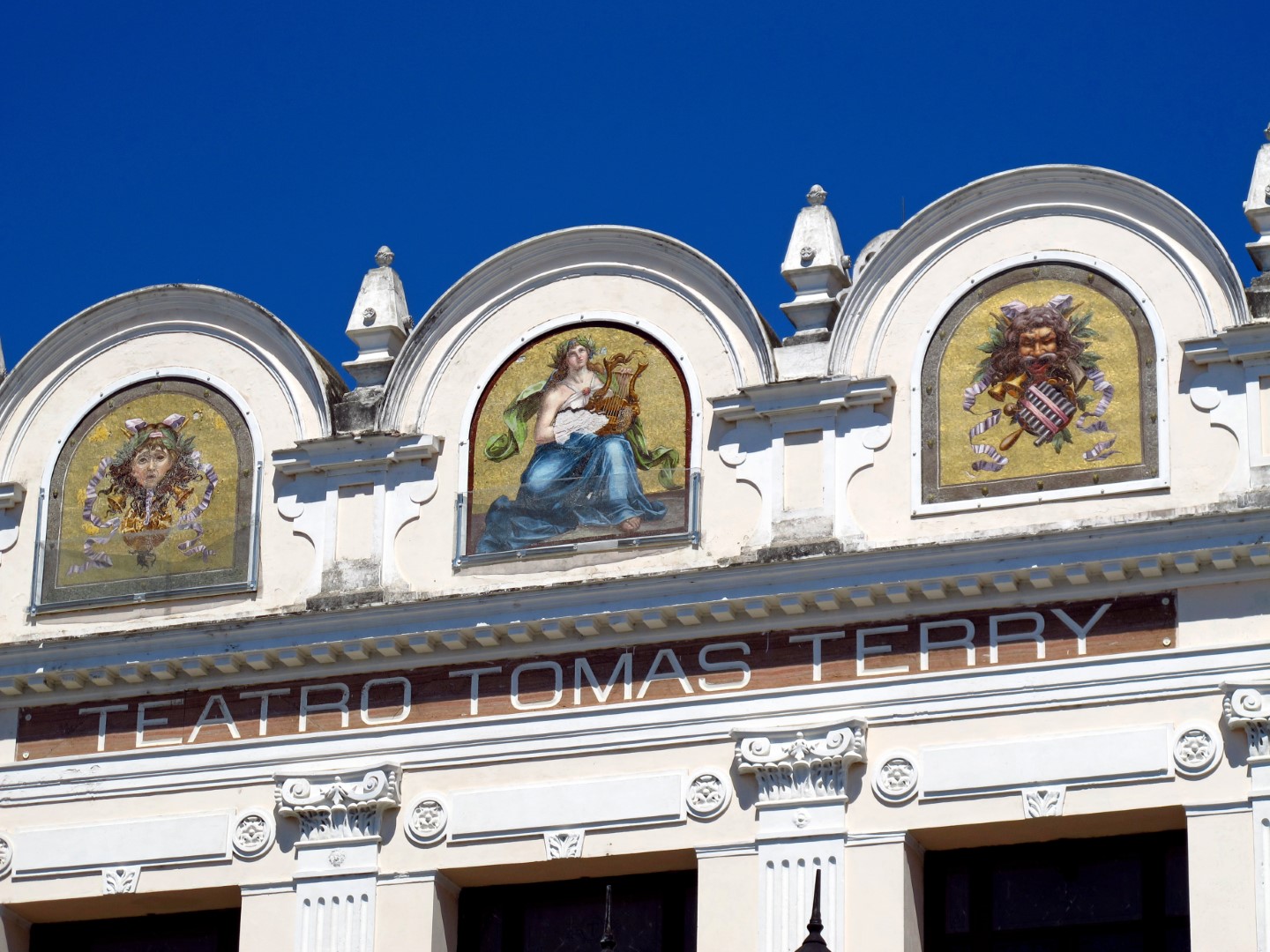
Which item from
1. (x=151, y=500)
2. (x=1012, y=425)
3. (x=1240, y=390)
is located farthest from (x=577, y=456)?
(x=1240, y=390)

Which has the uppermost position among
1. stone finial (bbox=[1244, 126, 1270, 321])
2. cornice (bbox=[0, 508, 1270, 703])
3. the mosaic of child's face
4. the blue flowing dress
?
stone finial (bbox=[1244, 126, 1270, 321])

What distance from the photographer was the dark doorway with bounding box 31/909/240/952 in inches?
1069

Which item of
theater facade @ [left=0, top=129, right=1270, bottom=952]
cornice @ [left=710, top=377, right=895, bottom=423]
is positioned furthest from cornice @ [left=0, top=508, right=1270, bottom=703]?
cornice @ [left=710, top=377, right=895, bottom=423]

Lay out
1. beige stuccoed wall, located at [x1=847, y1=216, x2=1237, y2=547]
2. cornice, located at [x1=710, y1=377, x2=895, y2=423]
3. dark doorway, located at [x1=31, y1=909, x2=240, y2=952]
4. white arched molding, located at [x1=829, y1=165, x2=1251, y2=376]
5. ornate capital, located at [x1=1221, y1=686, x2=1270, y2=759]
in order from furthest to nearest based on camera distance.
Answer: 1. dark doorway, located at [x1=31, y1=909, x2=240, y2=952]
2. cornice, located at [x1=710, y1=377, x2=895, y2=423]
3. white arched molding, located at [x1=829, y1=165, x2=1251, y2=376]
4. beige stuccoed wall, located at [x1=847, y1=216, x2=1237, y2=547]
5. ornate capital, located at [x1=1221, y1=686, x2=1270, y2=759]

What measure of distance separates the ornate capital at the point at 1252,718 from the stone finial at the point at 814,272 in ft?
15.6

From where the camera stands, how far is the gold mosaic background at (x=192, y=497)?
2812 cm

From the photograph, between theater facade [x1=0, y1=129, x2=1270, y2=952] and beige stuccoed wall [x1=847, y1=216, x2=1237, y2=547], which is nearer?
theater facade [x1=0, y1=129, x2=1270, y2=952]

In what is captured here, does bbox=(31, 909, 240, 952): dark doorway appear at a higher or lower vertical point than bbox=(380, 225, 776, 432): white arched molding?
lower

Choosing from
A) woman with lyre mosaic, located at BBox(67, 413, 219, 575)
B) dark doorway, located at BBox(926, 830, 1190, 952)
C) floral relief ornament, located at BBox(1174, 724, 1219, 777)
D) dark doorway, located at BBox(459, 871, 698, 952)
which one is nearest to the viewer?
floral relief ornament, located at BBox(1174, 724, 1219, 777)

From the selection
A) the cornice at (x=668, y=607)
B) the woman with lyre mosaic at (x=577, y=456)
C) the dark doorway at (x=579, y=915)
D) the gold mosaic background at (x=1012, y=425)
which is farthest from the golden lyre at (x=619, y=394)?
the dark doorway at (x=579, y=915)

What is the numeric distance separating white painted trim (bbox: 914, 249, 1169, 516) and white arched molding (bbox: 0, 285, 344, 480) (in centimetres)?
530

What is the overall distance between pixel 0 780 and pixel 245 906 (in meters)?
2.74

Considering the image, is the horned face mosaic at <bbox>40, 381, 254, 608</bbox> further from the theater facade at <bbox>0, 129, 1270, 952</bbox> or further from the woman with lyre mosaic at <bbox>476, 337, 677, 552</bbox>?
the woman with lyre mosaic at <bbox>476, 337, 677, 552</bbox>

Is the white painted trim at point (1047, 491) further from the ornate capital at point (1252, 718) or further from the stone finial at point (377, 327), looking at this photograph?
the stone finial at point (377, 327)
